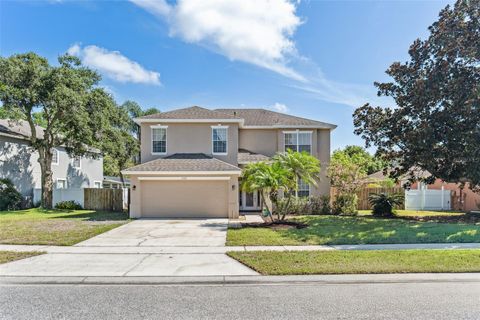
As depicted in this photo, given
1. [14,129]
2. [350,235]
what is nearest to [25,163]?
[14,129]

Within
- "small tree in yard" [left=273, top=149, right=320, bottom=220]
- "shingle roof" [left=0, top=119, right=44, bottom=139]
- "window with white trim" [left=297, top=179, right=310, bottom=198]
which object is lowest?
"window with white trim" [left=297, top=179, right=310, bottom=198]

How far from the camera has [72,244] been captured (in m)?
10.3

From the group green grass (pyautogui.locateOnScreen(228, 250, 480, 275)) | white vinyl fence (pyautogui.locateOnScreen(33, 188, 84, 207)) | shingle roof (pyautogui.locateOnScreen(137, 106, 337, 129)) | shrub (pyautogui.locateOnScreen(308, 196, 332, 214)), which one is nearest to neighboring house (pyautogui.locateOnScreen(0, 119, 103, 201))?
white vinyl fence (pyautogui.locateOnScreen(33, 188, 84, 207))

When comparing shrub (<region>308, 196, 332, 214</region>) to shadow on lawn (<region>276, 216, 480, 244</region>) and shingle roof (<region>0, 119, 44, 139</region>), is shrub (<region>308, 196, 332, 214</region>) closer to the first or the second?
shadow on lawn (<region>276, 216, 480, 244</region>)

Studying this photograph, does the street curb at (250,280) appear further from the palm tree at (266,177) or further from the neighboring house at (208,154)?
the neighboring house at (208,154)

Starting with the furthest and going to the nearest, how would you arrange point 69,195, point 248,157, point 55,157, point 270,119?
point 55,157 → point 69,195 → point 270,119 → point 248,157

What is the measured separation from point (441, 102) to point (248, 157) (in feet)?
36.6

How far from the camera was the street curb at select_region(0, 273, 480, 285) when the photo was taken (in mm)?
6535

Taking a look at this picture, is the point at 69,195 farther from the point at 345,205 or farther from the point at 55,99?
the point at 345,205

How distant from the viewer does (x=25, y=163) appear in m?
25.2

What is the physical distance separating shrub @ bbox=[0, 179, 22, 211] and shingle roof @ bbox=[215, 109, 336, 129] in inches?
635

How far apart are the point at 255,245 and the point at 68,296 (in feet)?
18.2

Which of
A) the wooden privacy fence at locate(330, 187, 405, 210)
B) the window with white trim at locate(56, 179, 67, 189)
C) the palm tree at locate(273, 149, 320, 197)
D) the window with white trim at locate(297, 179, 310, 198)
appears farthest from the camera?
the window with white trim at locate(56, 179, 67, 189)

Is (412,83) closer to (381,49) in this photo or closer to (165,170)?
(381,49)
